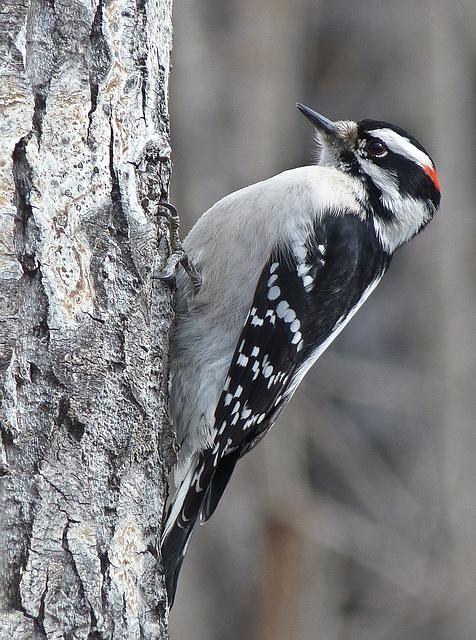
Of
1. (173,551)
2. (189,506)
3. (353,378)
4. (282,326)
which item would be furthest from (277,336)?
(353,378)

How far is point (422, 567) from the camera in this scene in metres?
5.79

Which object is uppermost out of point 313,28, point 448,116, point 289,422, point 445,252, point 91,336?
point 313,28

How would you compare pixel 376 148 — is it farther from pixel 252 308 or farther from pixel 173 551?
pixel 173 551

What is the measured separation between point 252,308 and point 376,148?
1.01 m

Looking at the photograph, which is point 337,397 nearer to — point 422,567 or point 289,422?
point 289,422

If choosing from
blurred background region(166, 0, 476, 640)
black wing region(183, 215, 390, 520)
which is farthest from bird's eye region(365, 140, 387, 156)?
blurred background region(166, 0, 476, 640)

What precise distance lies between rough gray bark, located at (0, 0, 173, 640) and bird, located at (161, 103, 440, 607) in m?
0.52

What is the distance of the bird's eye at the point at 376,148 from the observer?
11.0ft

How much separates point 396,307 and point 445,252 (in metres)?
0.62

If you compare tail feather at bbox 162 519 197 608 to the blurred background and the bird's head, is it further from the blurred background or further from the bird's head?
the blurred background

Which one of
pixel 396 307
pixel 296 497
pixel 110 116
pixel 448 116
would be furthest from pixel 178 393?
pixel 448 116

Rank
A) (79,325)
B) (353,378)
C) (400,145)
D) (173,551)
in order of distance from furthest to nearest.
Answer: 1. (353,378)
2. (400,145)
3. (173,551)
4. (79,325)

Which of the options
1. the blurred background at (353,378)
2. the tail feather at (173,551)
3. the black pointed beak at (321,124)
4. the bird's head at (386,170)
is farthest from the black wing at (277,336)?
the blurred background at (353,378)

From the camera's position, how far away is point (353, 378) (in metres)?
Answer: 6.20
